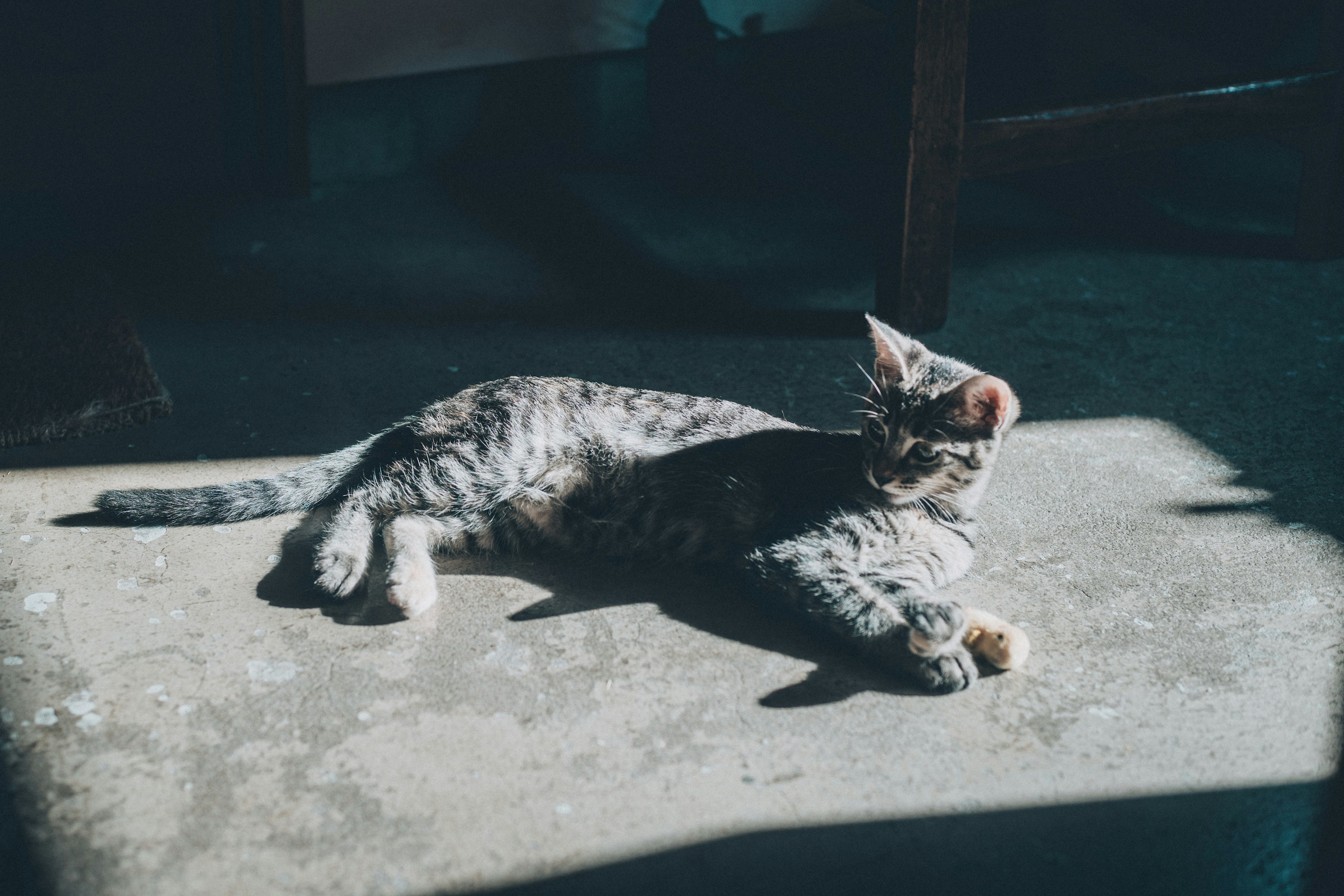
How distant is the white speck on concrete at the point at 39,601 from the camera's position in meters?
2.10

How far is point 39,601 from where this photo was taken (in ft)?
6.98

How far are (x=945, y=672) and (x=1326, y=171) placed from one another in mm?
3755

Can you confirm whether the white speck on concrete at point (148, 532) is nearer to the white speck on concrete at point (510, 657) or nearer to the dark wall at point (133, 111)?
the white speck on concrete at point (510, 657)

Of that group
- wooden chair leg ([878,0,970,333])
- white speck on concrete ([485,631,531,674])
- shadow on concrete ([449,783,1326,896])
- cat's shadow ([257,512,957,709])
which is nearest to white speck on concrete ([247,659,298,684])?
cat's shadow ([257,512,957,709])

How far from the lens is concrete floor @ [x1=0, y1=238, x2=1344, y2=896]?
1.61 metres

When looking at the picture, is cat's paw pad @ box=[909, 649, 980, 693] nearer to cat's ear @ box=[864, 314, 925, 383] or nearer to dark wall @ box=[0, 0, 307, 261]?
cat's ear @ box=[864, 314, 925, 383]

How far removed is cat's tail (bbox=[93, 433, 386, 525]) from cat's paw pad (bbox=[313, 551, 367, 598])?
265 millimetres

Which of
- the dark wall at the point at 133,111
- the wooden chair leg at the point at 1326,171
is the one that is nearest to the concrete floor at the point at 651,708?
the dark wall at the point at 133,111

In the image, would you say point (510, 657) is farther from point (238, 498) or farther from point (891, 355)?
point (891, 355)

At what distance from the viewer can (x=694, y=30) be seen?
4719 millimetres

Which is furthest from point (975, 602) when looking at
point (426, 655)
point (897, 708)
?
point (426, 655)

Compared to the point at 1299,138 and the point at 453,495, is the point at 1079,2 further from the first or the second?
the point at 453,495

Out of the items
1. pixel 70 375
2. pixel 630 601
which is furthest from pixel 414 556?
pixel 70 375

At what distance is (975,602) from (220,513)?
176cm
